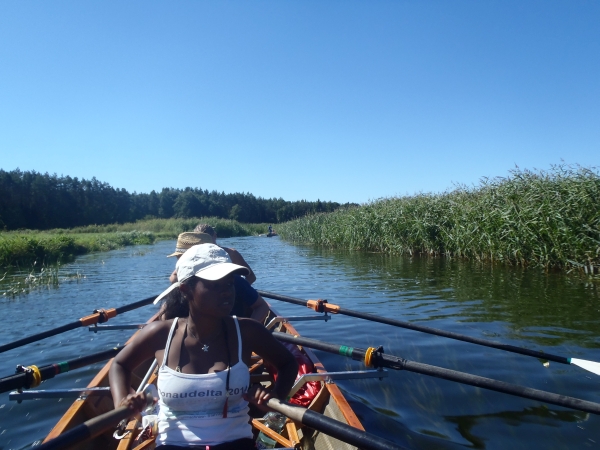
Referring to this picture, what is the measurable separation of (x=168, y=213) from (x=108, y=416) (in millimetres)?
91209

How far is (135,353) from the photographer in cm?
268

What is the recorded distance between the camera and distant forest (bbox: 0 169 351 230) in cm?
5891

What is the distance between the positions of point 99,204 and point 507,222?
70.3 meters

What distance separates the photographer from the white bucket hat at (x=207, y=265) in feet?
8.36

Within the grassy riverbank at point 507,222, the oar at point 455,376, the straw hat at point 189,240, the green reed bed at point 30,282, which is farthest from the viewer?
the green reed bed at point 30,282

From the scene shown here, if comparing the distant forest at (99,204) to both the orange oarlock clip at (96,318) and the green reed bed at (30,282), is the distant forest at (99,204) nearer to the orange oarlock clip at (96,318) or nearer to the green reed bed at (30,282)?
the green reed bed at (30,282)

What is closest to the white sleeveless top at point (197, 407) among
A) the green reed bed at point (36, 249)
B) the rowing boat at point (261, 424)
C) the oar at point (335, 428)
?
the oar at point (335, 428)

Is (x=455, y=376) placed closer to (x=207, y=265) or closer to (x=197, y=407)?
(x=197, y=407)

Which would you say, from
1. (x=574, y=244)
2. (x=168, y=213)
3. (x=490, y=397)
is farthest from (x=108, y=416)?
(x=168, y=213)

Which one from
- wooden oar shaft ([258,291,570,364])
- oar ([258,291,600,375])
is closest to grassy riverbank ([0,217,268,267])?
oar ([258,291,600,375])

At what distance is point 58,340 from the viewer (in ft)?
26.8

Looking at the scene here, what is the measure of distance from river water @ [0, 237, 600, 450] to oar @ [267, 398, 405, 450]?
201 centimetres

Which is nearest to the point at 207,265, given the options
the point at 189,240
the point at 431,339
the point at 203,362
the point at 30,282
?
the point at 203,362

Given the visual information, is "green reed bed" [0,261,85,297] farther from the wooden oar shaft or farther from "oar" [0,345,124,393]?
"oar" [0,345,124,393]
